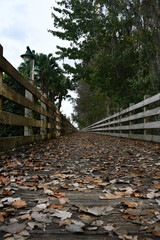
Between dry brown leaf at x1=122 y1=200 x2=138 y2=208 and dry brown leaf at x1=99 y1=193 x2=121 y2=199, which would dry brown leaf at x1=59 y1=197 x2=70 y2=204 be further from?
dry brown leaf at x1=122 y1=200 x2=138 y2=208

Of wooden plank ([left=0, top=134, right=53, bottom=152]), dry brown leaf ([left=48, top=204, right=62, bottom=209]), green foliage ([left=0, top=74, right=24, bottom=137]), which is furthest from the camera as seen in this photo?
green foliage ([left=0, top=74, right=24, bottom=137])

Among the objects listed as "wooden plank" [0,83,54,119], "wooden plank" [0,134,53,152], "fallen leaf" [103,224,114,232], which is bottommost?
"fallen leaf" [103,224,114,232]

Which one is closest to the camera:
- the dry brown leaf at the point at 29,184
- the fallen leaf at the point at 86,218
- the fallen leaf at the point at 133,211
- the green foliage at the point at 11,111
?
the fallen leaf at the point at 86,218

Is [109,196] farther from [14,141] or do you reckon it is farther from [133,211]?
[14,141]

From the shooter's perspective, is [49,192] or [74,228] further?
[49,192]

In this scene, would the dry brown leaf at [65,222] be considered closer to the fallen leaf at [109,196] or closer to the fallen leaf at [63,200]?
the fallen leaf at [63,200]

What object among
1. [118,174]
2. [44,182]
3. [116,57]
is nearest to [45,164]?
[44,182]

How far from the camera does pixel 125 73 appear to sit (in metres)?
11.8

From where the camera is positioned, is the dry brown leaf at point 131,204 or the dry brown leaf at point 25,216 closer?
the dry brown leaf at point 25,216

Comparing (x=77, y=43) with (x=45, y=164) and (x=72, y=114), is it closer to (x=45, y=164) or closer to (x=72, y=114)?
(x=45, y=164)

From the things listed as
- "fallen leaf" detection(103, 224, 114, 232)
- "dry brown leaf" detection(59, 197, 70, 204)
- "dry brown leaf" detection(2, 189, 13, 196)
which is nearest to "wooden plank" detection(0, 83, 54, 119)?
"dry brown leaf" detection(2, 189, 13, 196)

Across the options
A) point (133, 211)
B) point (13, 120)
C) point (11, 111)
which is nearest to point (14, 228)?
point (133, 211)

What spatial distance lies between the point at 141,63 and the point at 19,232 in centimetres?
890

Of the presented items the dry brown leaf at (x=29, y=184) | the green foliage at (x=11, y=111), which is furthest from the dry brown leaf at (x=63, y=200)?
the green foliage at (x=11, y=111)
